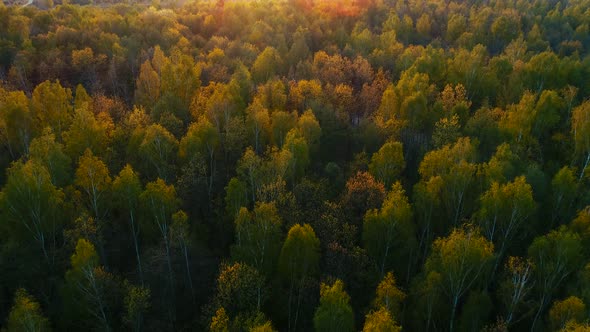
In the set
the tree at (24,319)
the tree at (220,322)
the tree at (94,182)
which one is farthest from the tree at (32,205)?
the tree at (220,322)

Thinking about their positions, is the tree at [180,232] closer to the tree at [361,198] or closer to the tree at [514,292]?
the tree at [361,198]

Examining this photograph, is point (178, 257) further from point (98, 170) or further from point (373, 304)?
point (373, 304)

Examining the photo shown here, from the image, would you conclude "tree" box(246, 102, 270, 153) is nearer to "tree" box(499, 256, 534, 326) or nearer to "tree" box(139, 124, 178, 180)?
"tree" box(139, 124, 178, 180)

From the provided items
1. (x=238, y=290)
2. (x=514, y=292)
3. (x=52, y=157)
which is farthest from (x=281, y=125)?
(x=514, y=292)

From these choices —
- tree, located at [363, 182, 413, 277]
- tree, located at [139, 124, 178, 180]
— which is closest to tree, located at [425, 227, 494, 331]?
tree, located at [363, 182, 413, 277]

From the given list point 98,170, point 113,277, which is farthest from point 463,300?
point 98,170
